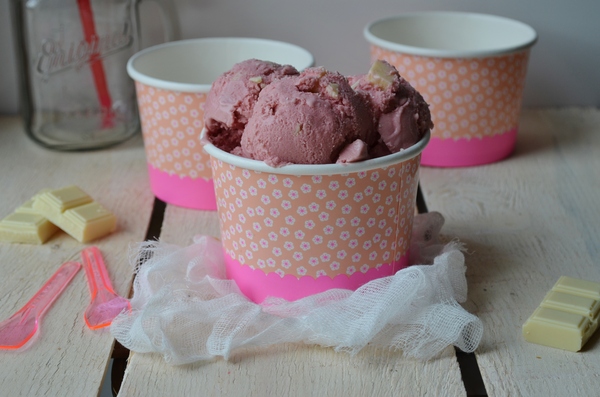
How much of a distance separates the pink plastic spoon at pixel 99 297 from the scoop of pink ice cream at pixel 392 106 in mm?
310

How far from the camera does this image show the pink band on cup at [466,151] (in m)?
1.10

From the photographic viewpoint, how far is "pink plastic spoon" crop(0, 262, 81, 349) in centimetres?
72

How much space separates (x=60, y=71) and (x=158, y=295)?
552 mm

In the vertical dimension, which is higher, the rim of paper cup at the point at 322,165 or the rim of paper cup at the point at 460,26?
the rim of paper cup at the point at 322,165

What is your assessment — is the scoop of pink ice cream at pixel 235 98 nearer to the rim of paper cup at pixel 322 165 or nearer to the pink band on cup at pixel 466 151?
the rim of paper cup at pixel 322 165

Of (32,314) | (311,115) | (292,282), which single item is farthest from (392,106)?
(32,314)

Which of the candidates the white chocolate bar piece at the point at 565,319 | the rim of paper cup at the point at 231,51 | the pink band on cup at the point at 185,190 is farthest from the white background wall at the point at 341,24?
the white chocolate bar piece at the point at 565,319

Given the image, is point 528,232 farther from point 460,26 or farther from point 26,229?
point 26,229

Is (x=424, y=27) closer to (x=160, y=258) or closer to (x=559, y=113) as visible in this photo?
(x=559, y=113)

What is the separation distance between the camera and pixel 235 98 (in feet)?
2.45

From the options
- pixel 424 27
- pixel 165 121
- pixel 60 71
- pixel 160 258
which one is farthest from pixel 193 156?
pixel 424 27

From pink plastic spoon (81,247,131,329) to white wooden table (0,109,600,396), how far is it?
0.01 metres

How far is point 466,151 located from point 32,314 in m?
0.65

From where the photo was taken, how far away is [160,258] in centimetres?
80
